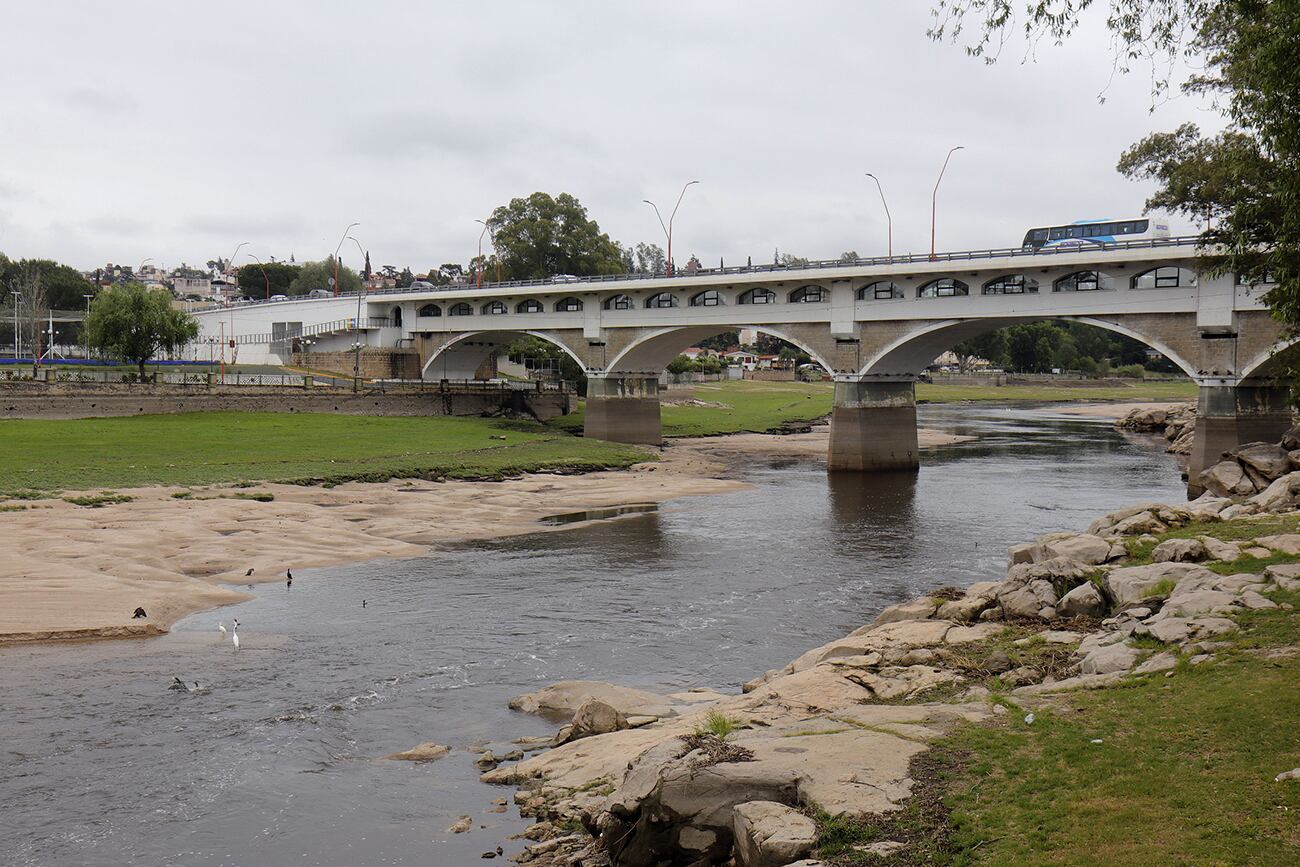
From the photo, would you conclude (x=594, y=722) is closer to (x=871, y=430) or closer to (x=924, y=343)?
(x=871, y=430)

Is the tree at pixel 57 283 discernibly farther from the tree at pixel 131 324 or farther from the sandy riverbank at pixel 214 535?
the sandy riverbank at pixel 214 535

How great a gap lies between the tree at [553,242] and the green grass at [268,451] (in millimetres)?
50648

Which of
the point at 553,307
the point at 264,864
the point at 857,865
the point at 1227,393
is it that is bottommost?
the point at 264,864

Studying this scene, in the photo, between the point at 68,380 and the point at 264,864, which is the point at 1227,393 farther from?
the point at 68,380

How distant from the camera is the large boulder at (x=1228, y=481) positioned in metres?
42.0

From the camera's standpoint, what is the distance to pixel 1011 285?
6222cm

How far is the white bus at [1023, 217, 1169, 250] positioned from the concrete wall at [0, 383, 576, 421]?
40969 mm

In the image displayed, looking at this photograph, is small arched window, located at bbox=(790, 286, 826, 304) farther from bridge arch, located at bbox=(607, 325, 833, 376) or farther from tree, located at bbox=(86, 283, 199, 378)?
tree, located at bbox=(86, 283, 199, 378)

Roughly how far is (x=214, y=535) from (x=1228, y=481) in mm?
36346

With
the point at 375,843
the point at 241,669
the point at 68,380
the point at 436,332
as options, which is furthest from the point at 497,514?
the point at 436,332

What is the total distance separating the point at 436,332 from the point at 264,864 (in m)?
88.8

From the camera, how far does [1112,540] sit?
84.1ft

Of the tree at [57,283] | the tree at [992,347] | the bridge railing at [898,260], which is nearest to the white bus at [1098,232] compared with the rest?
the bridge railing at [898,260]

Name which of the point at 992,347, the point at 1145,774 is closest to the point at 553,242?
the point at 992,347
